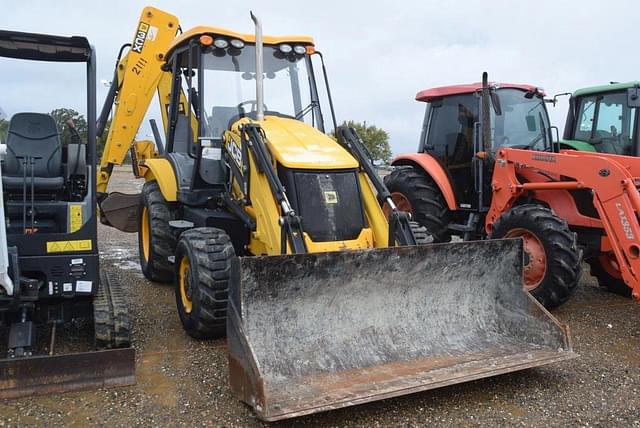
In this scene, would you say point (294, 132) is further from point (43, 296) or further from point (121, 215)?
point (121, 215)

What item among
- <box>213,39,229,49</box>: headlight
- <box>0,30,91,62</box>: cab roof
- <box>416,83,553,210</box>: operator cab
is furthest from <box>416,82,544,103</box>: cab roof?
<box>0,30,91,62</box>: cab roof

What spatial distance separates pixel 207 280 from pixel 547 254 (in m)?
3.31

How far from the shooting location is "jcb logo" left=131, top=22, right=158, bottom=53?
25.1ft

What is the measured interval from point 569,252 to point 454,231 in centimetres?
228

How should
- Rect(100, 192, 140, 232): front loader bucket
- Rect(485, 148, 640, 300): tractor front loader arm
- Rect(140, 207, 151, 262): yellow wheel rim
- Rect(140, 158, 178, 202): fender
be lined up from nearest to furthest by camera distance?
Rect(485, 148, 640, 300): tractor front loader arm, Rect(140, 158, 178, 202): fender, Rect(140, 207, 151, 262): yellow wheel rim, Rect(100, 192, 140, 232): front loader bucket

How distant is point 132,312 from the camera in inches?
221

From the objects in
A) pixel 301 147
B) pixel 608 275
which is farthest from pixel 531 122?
pixel 301 147

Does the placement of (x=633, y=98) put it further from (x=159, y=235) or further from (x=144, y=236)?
(x=144, y=236)

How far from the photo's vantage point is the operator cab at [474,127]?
23.8ft

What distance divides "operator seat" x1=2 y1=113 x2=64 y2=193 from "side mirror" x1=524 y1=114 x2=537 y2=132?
18.3 ft

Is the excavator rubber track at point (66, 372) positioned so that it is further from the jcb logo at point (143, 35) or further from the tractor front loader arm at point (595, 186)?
the jcb logo at point (143, 35)

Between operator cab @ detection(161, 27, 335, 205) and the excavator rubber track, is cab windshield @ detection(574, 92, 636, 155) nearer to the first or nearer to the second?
operator cab @ detection(161, 27, 335, 205)

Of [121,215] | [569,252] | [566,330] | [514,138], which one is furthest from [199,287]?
[514,138]

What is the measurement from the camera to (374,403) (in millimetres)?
3697
